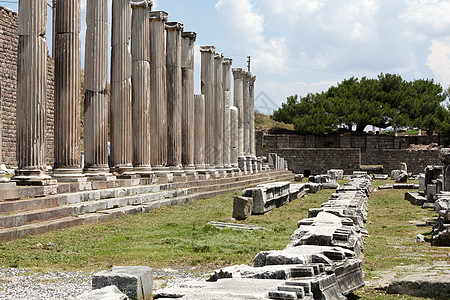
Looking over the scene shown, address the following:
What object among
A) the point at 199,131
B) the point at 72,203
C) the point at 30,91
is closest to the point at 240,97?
the point at 199,131

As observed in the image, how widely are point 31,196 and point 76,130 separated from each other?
2.55 meters

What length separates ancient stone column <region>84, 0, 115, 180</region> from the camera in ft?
45.5

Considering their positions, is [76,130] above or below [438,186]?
above

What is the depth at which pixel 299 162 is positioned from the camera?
45.4 meters

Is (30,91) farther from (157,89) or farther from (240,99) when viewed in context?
(240,99)

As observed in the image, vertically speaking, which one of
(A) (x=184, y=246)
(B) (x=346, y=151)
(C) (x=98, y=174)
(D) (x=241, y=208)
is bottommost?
(A) (x=184, y=246)

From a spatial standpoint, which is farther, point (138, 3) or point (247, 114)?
point (247, 114)

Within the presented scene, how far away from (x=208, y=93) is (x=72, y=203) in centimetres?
1498

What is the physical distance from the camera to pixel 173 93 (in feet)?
66.3

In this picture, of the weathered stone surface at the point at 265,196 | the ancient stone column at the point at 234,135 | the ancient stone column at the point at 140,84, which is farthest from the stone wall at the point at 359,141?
the weathered stone surface at the point at 265,196

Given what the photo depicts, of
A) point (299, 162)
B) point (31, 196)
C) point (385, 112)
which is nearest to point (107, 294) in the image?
point (31, 196)

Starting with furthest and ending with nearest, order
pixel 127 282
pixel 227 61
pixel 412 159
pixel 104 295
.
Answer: pixel 412 159 → pixel 227 61 → pixel 127 282 → pixel 104 295

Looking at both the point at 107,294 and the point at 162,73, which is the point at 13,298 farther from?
the point at 162,73

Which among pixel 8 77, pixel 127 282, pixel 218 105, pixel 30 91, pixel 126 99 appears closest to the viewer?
pixel 127 282
